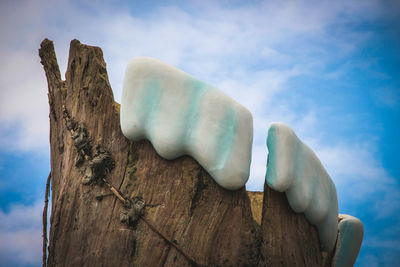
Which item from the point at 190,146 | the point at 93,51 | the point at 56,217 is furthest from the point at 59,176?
the point at 190,146

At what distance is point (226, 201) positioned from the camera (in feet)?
5.73

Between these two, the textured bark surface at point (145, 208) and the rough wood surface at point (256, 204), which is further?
the rough wood surface at point (256, 204)

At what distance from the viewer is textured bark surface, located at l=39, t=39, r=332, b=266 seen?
1674 mm

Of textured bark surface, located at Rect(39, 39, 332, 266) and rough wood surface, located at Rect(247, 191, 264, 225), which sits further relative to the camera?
rough wood surface, located at Rect(247, 191, 264, 225)

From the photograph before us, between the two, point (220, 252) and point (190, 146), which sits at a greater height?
point (190, 146)

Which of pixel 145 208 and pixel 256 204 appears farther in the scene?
pixel 256 204

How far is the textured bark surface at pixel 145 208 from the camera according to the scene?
1.67 metres

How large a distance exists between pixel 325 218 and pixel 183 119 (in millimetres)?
1161

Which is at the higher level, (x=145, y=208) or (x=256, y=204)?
(x=256, y=204)

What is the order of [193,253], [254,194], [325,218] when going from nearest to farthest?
[193,253] → [325,218] → [254,194]

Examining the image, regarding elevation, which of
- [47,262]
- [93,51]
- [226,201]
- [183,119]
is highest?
[93,51]

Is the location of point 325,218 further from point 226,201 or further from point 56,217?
point 56,217

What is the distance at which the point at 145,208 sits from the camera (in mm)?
1702

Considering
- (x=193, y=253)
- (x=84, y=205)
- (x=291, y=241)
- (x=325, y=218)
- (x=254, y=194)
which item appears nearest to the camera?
(x=193, y=253)
